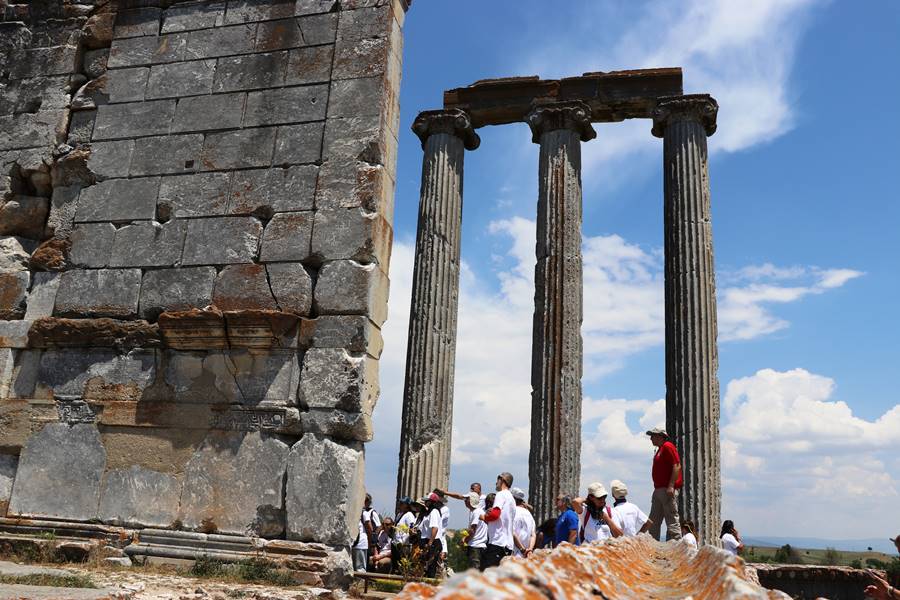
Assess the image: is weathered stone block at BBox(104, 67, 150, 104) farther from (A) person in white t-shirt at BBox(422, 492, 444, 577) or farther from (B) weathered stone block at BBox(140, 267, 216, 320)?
(A) person in white t-shirt at BBox(422, 492, 444, 577)

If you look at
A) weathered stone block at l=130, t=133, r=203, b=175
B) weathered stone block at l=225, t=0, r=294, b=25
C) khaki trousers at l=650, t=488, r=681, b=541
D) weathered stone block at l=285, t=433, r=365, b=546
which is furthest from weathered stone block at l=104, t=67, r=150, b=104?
khaki trousers at l=650, t=488, r=681, b=541

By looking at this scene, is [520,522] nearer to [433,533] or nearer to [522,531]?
[522,531]

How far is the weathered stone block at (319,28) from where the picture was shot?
653cm

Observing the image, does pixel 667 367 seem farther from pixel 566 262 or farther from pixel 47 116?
pixel 47 116

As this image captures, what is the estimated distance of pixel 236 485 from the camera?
18.3 feet

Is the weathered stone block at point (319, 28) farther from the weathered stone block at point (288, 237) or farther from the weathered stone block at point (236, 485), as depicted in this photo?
the weathered stone block at point (236, 485)

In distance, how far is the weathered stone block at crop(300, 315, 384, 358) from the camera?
5.66 meters

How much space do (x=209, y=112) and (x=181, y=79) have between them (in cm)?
49

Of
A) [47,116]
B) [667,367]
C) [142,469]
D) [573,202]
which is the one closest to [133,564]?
[142,469]

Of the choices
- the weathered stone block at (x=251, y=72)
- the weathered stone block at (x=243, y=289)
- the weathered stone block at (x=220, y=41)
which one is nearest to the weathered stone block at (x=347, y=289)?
the weathered stone block at (x=243, y=289)

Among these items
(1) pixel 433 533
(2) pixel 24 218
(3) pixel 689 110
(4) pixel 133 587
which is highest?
(3) pixel 689 110

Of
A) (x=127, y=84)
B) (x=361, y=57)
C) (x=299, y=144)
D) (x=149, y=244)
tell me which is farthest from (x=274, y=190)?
(x=127, y=84)

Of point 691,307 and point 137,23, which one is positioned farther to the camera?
point 691,307

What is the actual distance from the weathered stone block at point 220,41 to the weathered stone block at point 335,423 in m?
3.40
